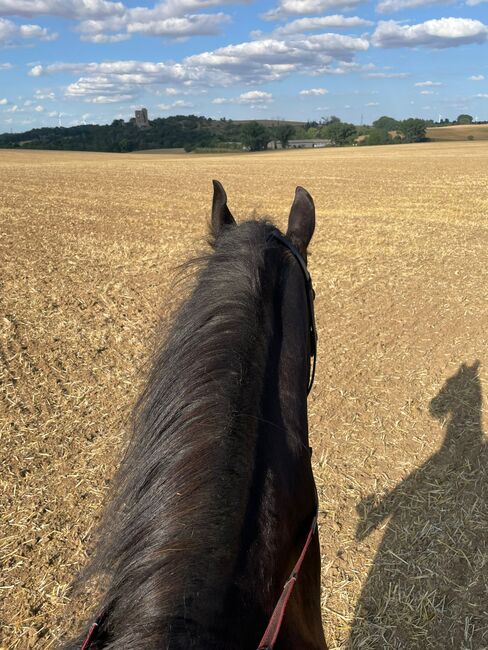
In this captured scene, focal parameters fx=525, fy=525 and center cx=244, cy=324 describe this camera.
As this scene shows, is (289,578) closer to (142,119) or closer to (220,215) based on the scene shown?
(220,215)

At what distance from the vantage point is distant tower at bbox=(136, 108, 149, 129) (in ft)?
341

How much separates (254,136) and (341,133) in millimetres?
16235

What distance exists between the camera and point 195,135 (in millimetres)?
94125

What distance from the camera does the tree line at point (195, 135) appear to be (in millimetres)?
80688

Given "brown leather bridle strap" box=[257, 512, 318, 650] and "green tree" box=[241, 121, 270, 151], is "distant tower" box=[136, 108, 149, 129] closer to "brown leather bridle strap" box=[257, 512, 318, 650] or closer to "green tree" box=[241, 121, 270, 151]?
"green tree" box=[241, 121, 270, 151]

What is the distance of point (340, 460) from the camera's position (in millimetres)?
4699

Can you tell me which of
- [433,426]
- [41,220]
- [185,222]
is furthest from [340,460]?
[41,220]

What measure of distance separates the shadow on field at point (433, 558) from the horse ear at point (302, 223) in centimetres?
242

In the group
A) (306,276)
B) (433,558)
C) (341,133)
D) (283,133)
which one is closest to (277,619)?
(306,276)

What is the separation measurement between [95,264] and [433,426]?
24.4ft

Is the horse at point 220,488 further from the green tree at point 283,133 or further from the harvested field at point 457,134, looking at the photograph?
the harvested field at point 457,134

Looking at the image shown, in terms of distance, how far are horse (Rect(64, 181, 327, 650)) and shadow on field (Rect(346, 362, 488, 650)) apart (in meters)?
1.83

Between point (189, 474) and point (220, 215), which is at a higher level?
point (220, 215)

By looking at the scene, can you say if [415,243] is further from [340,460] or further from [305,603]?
[305,603]
